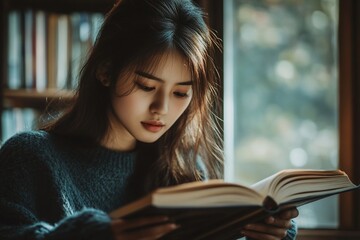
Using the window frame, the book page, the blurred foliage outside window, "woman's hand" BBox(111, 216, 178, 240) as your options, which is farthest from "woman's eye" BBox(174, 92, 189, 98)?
the blurred foliage outside window

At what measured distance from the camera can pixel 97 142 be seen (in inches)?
52.6

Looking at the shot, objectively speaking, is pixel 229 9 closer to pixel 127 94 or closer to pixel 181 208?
pixel 127 94

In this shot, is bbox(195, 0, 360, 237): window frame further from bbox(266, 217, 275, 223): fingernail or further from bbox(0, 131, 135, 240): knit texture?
bbox(266, 217, 275, 223): fingernail

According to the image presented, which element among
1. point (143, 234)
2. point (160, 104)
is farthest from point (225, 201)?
point (160, 104)

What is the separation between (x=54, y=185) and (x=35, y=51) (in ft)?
3.46

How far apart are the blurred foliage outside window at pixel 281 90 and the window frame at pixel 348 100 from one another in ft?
0.27

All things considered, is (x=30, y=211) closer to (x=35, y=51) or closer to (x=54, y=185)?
(x=54, y=185)

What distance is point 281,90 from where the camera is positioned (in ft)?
7.23

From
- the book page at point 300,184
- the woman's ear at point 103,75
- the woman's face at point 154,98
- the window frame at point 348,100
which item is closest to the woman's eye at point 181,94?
the woman's face at point 154,98

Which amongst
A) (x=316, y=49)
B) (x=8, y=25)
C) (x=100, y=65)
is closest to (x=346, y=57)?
(x=316, y=49)

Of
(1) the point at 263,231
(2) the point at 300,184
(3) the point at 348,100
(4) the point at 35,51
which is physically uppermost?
(4) the point at 35,51

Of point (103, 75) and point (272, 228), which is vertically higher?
point (103, 75)

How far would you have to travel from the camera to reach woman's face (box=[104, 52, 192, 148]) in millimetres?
1210

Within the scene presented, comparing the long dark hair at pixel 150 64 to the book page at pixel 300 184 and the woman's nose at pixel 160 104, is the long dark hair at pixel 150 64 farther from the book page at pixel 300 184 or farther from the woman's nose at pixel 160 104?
the book page at pixel 300 184
